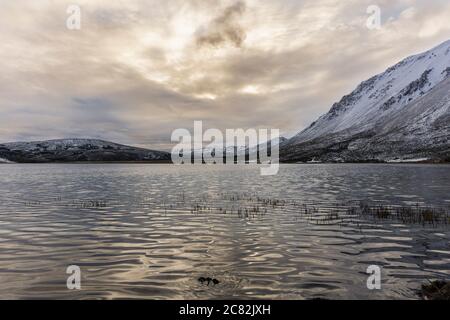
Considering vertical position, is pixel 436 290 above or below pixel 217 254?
below

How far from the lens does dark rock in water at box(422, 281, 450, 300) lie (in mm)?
11430

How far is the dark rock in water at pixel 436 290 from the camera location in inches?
450

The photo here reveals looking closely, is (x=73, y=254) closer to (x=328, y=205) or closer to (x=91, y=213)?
(x=91, y=213)

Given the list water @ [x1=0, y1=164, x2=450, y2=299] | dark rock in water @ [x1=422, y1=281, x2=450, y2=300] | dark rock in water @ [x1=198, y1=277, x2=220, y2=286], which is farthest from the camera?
dark rock in water @ [x1=198, y1=277, x2=220, y2=286]

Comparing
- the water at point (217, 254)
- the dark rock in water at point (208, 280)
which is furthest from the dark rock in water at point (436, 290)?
the dark rock in water at point (208, 280)

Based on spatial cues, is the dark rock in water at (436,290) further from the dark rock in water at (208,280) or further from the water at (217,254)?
the dark rock in water at (208,280)

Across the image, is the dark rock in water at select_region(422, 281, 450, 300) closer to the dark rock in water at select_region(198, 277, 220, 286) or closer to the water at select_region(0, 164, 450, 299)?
the water at select_region(0, 164, 450, 299)

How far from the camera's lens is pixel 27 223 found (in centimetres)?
2664

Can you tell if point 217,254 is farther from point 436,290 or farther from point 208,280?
point 436,290

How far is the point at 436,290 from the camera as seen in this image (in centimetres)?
1198

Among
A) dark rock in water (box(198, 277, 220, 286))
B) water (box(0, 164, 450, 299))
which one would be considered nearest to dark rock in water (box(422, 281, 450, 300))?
water (box(0, 164, 450, 299))

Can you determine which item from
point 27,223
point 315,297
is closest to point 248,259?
point 315,297

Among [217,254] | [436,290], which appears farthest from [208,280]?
[436,290]
